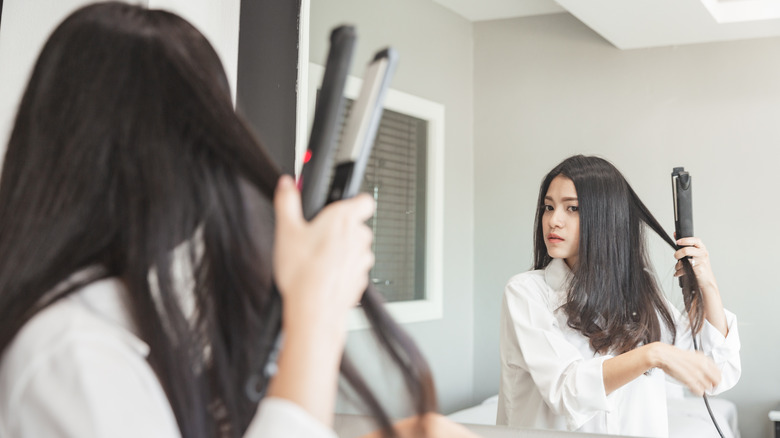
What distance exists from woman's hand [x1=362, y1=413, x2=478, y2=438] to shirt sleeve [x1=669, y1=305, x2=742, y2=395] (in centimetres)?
71

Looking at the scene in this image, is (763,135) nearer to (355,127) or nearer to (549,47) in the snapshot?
(549,47)

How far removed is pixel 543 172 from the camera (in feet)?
4.83

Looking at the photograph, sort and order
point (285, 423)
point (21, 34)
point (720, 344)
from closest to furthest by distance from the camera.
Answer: point (285, 423) → point (720, 344) → point (21, 34)

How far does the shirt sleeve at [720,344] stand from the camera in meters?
1.33

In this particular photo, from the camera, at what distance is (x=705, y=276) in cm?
135

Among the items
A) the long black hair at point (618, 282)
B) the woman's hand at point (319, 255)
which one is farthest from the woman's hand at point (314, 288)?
the long black hair at point (618, 282)

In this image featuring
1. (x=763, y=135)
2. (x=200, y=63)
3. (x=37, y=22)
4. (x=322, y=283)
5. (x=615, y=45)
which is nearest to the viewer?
(x=322, y=283)

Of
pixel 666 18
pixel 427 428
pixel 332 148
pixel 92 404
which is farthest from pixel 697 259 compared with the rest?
pixel 92 404

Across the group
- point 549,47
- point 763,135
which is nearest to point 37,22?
point 549,47

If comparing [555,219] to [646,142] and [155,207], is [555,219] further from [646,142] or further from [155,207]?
[155,207]

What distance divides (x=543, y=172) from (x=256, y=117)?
2.35 feet

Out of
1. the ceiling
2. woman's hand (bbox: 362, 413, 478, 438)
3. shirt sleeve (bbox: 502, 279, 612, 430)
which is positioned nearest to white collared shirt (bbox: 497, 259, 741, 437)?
shirt sleeve (bbox: 502, 279, 612, 430)

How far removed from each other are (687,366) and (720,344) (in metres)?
0.07

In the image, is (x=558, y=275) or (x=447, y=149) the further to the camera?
(x=447, y=149)
